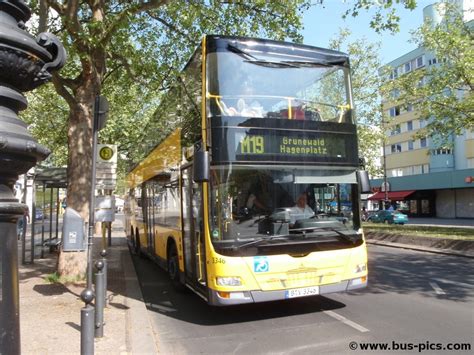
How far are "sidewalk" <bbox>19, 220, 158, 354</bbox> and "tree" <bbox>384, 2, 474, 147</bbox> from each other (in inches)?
610

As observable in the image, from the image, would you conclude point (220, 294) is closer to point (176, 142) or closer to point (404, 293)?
point (176, 142)

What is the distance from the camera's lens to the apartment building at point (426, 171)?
4378cm

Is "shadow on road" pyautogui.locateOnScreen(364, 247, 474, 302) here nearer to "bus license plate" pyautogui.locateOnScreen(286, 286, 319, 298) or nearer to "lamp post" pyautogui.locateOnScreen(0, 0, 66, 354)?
"bus license plate" pyautogui.locateOnScreen(286, 286, 319, 298)

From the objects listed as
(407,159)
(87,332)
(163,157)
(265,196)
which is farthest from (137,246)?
(407,159)

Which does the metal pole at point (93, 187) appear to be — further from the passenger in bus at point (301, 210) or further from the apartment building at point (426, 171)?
the apartment building at point (426, 171)

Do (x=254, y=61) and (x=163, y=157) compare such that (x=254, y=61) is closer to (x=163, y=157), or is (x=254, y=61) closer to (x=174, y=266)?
(x=163, y=157)

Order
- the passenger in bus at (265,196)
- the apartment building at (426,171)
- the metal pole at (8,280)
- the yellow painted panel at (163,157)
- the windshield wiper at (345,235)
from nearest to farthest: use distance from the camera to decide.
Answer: the metal pole at (8,280), the passenger in bus at (265,196), the windshield wiper at (345,235), the yellow painted panel at (163,157), the apartment building at (426,171)

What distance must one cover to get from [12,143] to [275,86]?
5200mm

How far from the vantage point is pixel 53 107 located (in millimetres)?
22375

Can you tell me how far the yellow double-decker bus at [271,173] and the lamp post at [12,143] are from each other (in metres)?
3.81

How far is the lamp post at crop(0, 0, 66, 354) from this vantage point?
216 cm

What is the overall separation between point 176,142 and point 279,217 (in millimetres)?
2863

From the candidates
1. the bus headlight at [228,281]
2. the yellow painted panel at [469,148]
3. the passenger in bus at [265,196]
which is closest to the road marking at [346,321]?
the bus headlight at [228,281]

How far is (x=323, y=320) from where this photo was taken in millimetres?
6551
